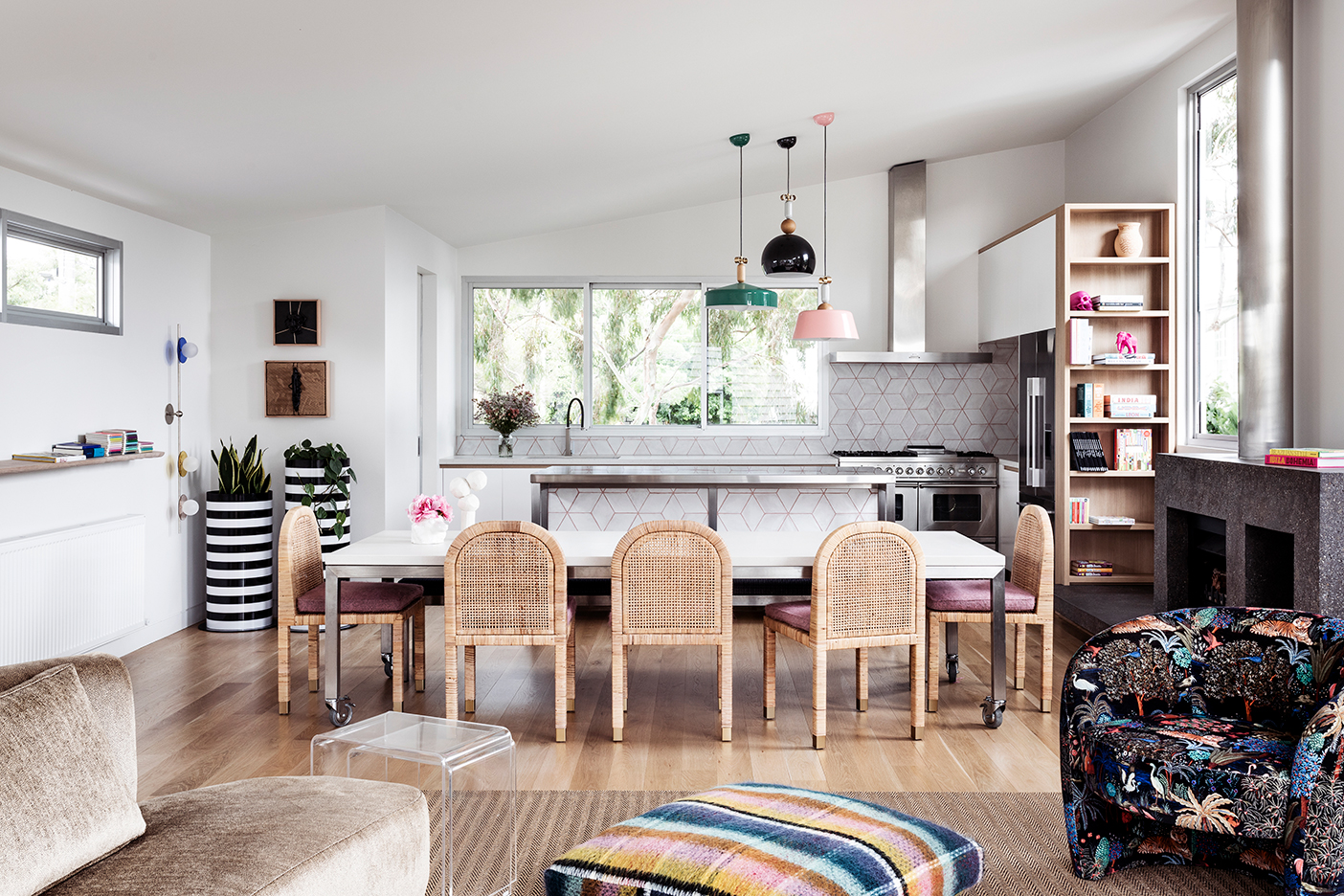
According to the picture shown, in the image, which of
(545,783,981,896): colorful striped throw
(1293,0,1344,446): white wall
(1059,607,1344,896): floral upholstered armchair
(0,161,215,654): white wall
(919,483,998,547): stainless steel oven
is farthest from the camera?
(919,483,998,547): stainless steel oven

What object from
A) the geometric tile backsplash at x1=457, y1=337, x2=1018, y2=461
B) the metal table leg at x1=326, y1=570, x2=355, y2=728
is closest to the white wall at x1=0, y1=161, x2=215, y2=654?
the metal table leg at x1=326, y1=570, x2=355, y2=728

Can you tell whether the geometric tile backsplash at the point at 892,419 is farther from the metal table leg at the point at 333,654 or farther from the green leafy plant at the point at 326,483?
the metal table leg at the point at 333,654

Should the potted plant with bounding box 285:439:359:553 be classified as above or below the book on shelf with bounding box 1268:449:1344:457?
below

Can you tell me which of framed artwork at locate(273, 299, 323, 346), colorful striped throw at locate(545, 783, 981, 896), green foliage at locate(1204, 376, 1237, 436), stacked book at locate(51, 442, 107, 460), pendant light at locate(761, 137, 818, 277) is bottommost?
colorful striped throw at locate(545, 783, 981, 896)

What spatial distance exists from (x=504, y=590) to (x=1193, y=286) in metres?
4.32

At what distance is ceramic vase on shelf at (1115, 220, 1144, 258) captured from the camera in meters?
5.50

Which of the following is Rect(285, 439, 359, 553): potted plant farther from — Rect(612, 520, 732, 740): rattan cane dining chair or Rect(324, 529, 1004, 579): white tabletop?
Rect(612, 520, 732, 740): rattan cane dining chair

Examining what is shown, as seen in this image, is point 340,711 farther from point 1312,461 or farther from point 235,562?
point 1312,461

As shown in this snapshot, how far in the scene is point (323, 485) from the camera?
5488 millimetres

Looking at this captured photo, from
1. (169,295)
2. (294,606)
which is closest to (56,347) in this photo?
(169,295)

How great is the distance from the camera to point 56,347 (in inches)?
171

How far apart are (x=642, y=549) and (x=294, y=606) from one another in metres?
1.44

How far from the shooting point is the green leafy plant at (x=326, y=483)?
5398 mm

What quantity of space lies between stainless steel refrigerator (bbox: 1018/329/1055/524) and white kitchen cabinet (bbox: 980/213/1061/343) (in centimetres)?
14
